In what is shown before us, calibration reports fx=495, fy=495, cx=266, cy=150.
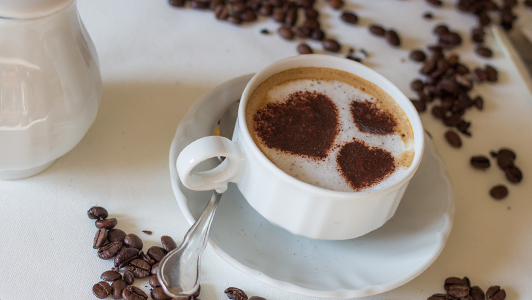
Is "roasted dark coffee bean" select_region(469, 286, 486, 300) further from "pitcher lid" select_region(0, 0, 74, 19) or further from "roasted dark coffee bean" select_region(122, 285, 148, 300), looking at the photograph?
"pitcher lid" select_region(0, 0, 74, 19)

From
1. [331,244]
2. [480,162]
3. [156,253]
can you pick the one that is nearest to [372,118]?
[331,244]

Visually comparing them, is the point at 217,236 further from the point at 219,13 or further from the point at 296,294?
the point at 219,13

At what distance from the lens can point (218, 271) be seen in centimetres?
95

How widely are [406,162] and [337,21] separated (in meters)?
0.71

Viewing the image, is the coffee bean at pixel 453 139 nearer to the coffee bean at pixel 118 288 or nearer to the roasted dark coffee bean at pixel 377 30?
the roasted dark coffee bean at pixel 377 30

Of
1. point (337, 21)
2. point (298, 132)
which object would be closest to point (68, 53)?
point (298, 132)

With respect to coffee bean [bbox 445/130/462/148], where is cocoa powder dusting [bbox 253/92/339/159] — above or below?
above

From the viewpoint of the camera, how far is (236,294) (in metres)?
0.90

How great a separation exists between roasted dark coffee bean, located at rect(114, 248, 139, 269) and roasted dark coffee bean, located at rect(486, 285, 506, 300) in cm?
69

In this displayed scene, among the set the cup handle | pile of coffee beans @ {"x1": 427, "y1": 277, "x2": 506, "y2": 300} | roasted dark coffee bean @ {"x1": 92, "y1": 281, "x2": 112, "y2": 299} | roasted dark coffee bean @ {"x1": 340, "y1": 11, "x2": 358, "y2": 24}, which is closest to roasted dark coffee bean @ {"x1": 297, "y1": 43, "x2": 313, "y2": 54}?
roasted dark coffee bean @ {"x1": 340, "y1": 11, "x2": 358, "y2": 24}

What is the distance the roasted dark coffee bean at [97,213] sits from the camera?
3.12 ft

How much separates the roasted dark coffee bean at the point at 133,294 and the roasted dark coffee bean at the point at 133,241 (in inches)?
3.2

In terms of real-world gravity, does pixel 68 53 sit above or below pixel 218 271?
above

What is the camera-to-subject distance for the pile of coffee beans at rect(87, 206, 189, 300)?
0.87 metres
